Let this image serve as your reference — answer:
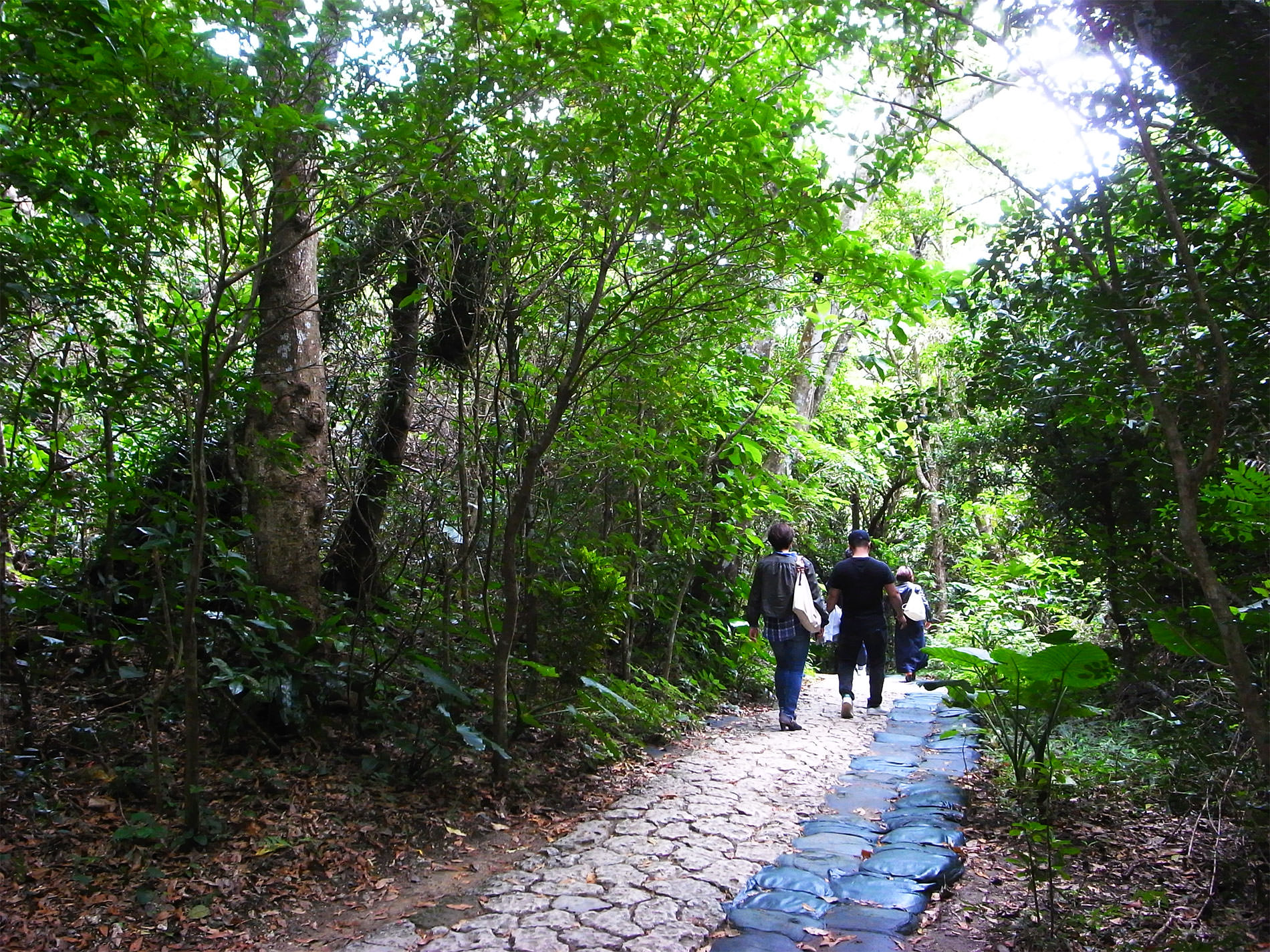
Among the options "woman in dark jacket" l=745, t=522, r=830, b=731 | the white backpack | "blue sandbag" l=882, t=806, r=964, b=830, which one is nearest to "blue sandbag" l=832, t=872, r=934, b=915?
"blue sandbag" l=882, t=806, r=964, b=830

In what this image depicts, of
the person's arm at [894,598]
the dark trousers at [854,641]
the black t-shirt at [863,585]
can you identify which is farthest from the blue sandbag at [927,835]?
the person's arm at [894,598]

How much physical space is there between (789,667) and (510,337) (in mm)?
4037

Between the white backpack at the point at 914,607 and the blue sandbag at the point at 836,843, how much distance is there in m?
7.33

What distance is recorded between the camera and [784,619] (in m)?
7.46

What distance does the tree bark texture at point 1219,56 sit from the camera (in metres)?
2.84

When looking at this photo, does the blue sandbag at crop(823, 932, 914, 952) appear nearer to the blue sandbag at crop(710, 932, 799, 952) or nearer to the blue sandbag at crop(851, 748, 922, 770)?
the blue sandbag at crop(710, 932, 799, 952)

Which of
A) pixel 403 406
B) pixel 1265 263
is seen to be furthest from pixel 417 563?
pixel 1265 263

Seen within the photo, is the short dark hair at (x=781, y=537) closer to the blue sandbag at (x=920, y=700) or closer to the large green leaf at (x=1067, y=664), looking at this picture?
the blue sandbag at (x=920, y=700)

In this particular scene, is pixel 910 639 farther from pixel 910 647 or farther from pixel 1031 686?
pixel 1031 686

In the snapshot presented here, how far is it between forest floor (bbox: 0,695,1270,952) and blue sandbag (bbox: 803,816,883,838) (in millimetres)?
511

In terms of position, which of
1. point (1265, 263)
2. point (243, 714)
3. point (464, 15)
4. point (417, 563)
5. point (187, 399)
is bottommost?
point (243, 714)

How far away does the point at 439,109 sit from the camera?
3887mm

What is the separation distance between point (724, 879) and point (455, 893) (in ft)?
4.04

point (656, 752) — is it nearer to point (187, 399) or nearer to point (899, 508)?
point (187, 399)
